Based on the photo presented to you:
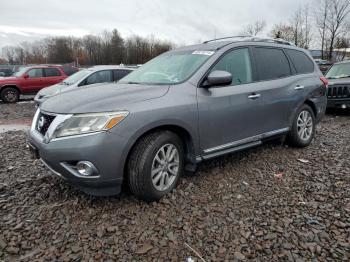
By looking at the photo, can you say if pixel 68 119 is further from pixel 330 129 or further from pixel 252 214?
pixel 330 129

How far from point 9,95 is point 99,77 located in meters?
5.35

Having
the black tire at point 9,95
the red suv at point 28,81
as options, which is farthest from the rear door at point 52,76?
the black tire at point 9,95

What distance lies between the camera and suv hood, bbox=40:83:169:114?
279 cm

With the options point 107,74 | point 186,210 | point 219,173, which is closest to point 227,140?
point 219,173

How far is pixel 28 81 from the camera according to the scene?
12875 mm

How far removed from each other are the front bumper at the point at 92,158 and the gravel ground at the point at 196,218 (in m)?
0.37

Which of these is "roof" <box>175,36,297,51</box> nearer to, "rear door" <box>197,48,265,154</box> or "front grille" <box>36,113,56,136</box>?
"rear door" <box>197,48,265,154</box>

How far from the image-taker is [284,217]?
294 centimetres

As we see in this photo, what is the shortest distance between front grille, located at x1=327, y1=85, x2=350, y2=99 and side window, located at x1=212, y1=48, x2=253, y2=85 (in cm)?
578

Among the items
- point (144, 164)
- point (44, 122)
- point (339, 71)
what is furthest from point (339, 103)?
point (44, 122)

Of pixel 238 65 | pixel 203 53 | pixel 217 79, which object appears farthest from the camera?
pixel 238 65

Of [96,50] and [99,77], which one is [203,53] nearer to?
[99,77]

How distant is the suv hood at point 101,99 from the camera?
2.79 metres

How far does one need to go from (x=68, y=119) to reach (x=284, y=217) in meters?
2.27
